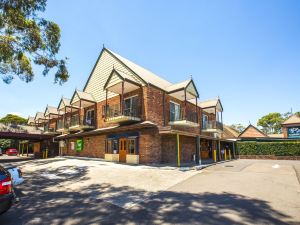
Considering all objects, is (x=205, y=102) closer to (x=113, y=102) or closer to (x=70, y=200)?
(x=113, y=102)

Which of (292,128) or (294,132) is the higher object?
(292,128)

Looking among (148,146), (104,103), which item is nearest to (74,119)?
(104,103)

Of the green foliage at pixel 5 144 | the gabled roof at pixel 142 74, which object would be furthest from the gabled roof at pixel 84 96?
the green foliage at pixel 5 144

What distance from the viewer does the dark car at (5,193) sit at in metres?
4.32

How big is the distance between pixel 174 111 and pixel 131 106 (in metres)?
4.94

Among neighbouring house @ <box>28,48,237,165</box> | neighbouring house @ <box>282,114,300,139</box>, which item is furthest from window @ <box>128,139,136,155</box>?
neighbouring house @ <box>282,114,300,139</box>

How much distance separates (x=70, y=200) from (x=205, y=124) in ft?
75.6

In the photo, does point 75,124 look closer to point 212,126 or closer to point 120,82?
point 120,82

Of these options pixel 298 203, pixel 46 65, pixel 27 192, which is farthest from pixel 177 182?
pixel 46 65

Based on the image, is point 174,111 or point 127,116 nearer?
point 127,116

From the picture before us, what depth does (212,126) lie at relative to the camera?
86.0 ft

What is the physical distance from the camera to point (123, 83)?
1653cm

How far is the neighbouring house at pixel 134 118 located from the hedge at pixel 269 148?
504cm

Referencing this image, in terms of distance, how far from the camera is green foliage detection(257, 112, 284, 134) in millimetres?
67438
